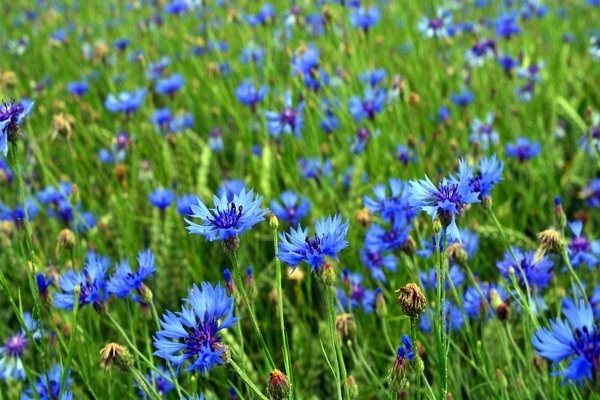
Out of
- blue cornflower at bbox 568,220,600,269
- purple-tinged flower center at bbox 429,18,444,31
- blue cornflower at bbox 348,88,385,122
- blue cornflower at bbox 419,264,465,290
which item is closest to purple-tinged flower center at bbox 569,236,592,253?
blue cornflower at bbox 568,220,600,269

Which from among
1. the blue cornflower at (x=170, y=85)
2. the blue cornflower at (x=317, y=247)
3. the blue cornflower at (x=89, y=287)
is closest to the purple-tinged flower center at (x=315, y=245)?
the blue cornflower at (x=317, y=247)

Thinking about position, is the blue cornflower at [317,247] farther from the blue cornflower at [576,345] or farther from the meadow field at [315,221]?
the blue cornflower at [576,345]

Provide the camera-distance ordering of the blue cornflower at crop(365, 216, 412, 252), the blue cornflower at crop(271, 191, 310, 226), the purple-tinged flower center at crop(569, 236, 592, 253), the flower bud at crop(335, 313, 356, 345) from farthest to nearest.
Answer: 1. the blue cornflower at crop(271, 191, 310, 226)
2. the purple-tinged flower center at crop(569, 236, 592, 253)
3. the blue cornflower at crop(365, 216, 412, 252)
4. the flower bud at crop(335, 313, 356, 345)

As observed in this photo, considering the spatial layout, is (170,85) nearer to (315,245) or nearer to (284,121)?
(284,121)

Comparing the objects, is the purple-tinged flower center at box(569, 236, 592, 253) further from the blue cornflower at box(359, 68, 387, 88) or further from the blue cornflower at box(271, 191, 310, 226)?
the blue cornflower at box(359, 68, 387, 88)

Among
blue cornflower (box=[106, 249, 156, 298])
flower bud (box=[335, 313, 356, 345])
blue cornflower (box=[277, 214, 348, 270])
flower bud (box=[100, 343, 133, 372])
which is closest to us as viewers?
blue cornflower (box=[277, 214, 348, 270])

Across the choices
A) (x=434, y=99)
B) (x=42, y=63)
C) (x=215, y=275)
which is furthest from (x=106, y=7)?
(x=215, y=275)

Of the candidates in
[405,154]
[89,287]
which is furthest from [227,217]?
[405,154]

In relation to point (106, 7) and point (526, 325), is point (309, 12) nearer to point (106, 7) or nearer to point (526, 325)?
point (106, 7)
